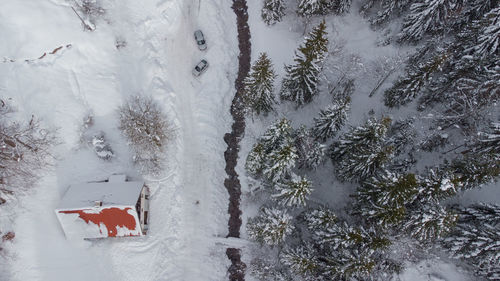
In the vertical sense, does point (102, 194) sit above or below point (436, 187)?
below

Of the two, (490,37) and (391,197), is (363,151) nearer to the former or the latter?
(391,197)

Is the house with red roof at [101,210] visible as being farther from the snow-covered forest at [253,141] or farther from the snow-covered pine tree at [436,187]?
the snow-covered pine tree at [436,187]

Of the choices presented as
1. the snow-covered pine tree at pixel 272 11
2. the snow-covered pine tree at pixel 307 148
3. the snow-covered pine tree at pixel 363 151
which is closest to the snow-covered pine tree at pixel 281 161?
the snow-covered pine tree at pixel 307 148

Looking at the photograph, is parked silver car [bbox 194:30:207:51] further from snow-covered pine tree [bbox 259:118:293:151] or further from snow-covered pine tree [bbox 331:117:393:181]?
snow-covered pine tree [bbox 331:117:393:181]

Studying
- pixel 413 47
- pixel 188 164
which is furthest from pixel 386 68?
pixel 188 164

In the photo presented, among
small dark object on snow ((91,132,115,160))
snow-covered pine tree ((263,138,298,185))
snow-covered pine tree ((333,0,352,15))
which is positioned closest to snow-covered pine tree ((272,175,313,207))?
snow-covered pine tree ((263,138,298,185))

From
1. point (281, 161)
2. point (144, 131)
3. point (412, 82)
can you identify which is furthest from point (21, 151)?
point (412, 82)
